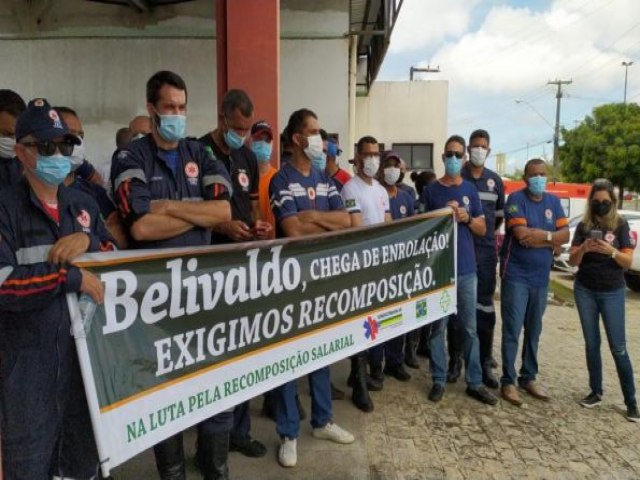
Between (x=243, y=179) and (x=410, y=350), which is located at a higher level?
(x=243, y=179)

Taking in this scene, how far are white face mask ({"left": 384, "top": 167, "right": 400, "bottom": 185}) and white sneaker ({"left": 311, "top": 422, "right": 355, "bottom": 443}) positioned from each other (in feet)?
7.51

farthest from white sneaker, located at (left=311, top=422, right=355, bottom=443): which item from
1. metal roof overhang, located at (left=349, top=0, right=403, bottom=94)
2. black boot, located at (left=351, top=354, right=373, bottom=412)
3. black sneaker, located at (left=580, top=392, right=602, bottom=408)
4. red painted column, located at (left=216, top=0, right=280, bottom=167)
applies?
metal roof overhang, located at (left=349, top=0, right=403, bottom=94)

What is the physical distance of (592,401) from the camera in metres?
4.71

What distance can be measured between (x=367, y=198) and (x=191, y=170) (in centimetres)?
197

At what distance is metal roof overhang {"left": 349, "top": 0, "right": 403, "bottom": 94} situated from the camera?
9.73m

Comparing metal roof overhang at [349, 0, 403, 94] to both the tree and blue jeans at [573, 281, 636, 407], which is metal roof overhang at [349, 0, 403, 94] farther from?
the tree

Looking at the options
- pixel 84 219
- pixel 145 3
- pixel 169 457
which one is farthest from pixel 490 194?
pixel 145 3

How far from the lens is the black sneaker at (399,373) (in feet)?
17.2

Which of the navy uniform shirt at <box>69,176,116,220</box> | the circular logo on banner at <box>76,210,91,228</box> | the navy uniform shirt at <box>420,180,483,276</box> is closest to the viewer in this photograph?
the circular logo on banner at <box>76,210,91,228</box>

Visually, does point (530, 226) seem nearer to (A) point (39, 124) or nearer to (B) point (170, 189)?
(B) point (170, 189)

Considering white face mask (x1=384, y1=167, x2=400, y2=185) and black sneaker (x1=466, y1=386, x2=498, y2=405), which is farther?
white face mask (x1=384, y1=167, x2=400, y2=185)

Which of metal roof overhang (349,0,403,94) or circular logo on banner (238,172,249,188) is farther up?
metal roof overhang (349,0,403,94)

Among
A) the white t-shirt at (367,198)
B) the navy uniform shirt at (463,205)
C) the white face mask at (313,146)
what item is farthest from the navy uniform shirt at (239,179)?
the navy uniform shirt at (463,205)

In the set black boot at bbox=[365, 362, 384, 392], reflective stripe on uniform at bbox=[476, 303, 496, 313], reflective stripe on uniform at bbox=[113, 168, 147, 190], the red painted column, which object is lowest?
black boot at bbox=[365, 362, 384, 392]
